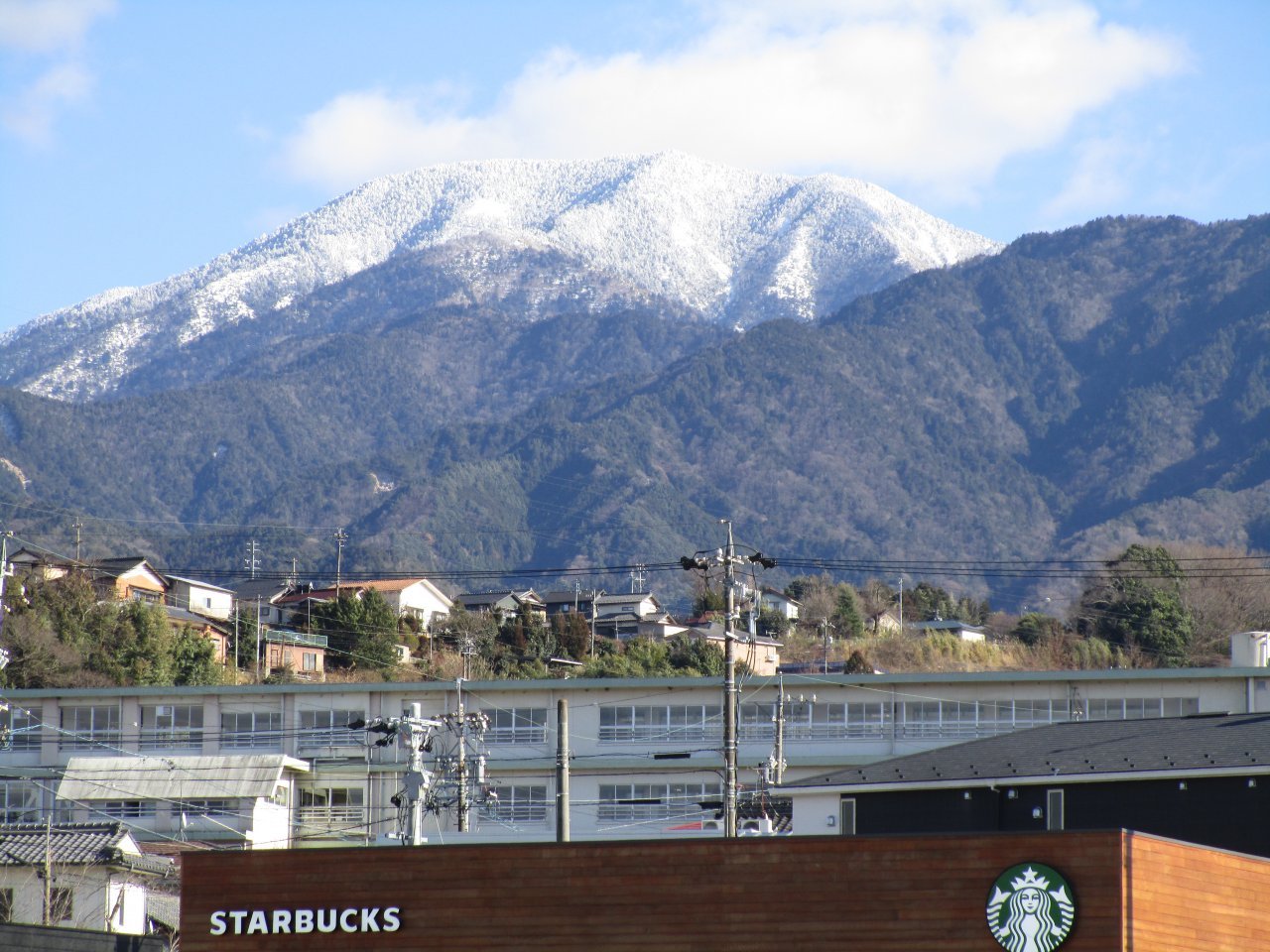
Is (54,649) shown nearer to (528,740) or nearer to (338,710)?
(338,710)

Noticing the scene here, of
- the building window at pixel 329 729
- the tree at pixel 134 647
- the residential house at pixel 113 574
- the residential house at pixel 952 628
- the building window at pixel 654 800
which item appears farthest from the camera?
the residential house at pixel 952 628

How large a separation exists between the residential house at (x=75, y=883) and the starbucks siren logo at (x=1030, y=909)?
2862cm

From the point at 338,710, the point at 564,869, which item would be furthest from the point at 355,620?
the point at 564,869

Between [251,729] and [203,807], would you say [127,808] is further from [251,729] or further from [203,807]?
[251,729]

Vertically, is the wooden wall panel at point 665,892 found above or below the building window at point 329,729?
below

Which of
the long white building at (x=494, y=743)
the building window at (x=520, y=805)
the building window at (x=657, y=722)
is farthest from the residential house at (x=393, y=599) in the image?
the building window at (x=657, y=722)

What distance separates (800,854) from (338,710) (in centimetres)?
5097

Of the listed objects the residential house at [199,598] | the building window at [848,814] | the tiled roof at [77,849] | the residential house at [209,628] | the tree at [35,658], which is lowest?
the tiled roof at [77,849]

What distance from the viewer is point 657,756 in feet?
230

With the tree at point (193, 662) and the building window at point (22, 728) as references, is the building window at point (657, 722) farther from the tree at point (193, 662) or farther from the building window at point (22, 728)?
the tree at point (193, 662)

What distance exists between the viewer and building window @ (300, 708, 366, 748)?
251 feet

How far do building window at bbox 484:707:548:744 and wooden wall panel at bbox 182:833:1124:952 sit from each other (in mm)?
45820

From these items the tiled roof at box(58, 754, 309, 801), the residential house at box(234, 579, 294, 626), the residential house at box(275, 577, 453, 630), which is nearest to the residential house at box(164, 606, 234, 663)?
the residential house at box(234, 579, 294, 626)

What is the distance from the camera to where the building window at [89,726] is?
78000 millimetres
